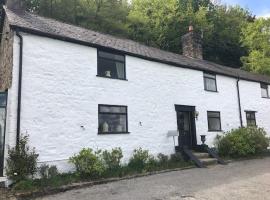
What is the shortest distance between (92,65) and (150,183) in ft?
19.1

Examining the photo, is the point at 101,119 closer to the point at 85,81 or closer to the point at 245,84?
the point at 85,81

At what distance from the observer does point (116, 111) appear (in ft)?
45.8

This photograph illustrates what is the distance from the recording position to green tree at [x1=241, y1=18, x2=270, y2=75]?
108 feet

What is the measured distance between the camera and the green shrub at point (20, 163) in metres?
10.1

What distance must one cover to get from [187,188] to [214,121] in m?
9.91

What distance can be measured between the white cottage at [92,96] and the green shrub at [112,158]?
18.1 inches

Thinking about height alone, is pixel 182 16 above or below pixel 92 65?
above

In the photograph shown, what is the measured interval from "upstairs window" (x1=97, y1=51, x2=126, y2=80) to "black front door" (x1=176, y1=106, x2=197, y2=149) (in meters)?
4.41

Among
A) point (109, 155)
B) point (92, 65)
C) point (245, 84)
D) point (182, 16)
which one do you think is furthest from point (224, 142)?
point (182, 16)

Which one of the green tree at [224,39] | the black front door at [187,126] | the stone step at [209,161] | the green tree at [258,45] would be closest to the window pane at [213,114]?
the black front door at [187,126]

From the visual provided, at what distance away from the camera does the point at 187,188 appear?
9.68 m

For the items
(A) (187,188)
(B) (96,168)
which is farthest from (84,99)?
(A) (187,188)

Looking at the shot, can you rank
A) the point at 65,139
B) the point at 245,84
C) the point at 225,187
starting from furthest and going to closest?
the point at 245,84 < the point at 65,139 < the point at 225,187

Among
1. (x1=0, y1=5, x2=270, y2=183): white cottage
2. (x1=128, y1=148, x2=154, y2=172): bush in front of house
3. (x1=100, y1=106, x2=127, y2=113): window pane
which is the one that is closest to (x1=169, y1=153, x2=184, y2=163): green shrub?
(x1=0, y1=5, x2=270, y2=183): white cottage
